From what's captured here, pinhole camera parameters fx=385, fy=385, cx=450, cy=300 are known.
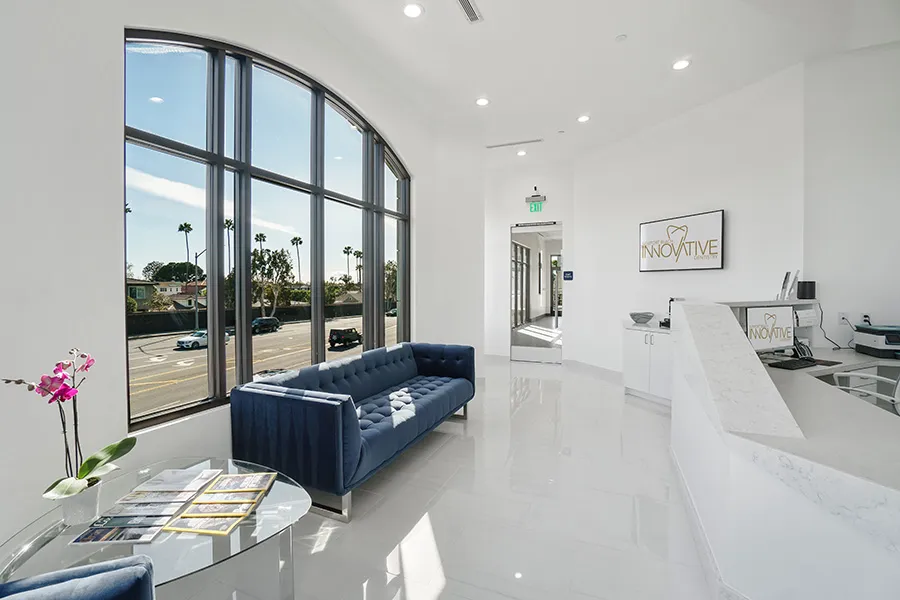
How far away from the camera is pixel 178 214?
2822mm

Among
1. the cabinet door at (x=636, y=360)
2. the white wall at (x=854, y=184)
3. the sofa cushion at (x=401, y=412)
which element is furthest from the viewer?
the cabinet door at (x=636, y=360)

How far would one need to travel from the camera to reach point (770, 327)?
10.1 feet

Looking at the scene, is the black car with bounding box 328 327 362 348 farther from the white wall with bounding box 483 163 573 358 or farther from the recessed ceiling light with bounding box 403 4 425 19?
the white wall with bounding box 483 163 573 358

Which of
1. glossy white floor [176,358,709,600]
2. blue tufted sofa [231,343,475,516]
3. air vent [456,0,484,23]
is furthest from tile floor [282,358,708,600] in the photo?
air vent [456,0,484,23]

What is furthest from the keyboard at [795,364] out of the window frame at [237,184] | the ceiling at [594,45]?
the window frame at [237,184]

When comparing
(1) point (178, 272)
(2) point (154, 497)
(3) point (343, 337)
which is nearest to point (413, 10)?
(1) point (178, 272)

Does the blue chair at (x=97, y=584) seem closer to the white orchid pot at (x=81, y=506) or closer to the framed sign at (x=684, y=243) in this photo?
the white orchid pot at (x=81, y=506)

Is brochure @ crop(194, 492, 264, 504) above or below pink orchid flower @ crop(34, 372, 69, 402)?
below

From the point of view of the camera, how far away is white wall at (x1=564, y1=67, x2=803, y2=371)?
4445mm

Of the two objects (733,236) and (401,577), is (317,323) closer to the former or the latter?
(401,577)

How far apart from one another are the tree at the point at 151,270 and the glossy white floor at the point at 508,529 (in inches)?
75.4

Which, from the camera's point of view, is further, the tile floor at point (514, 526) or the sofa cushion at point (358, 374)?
the sofa cushion at point (358, 374)

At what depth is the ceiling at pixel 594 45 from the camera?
3.39 meters

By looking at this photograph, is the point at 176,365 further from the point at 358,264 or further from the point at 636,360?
the point at 636,360
